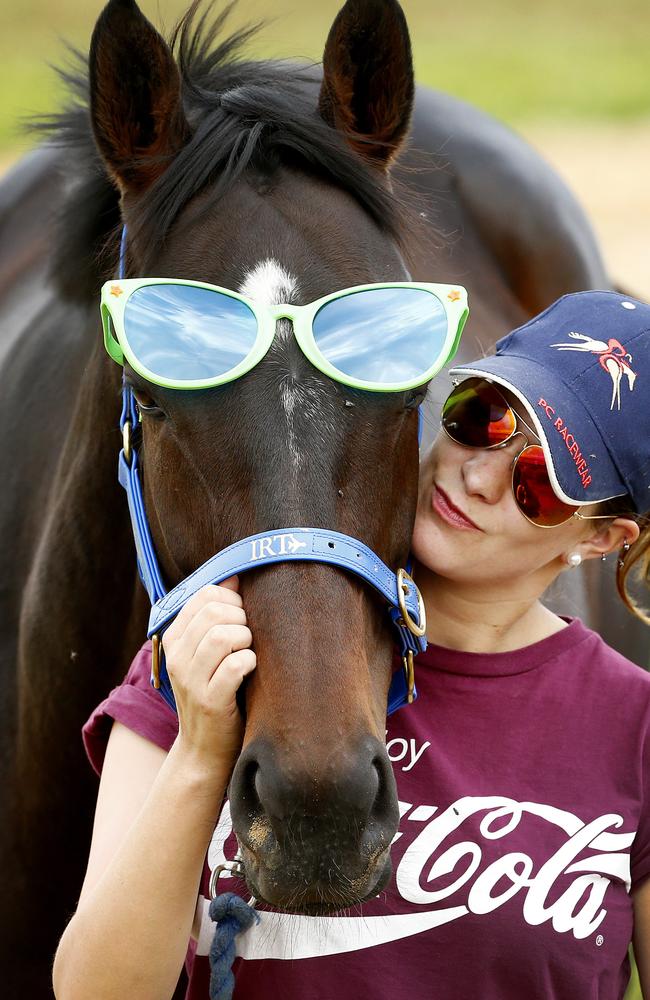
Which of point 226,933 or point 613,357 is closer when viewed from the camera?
point 226,933

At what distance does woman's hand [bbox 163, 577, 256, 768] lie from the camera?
1.69m

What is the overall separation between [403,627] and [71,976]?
28.5 inches

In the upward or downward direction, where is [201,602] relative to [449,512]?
downward

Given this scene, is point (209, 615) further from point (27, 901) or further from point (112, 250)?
point (27, 901)

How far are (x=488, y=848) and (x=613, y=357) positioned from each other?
2.83 feet

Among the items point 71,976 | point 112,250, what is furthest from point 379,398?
point 71,976

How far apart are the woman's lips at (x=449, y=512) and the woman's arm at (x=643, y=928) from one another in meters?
0.68

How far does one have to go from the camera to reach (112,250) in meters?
2.44

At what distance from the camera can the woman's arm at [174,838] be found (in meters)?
1.70

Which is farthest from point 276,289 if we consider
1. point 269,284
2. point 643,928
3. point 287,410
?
point 643,928

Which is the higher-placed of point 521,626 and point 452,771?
point 521,626

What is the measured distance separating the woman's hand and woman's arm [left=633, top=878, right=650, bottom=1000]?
0.81 metres

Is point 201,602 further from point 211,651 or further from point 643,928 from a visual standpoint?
point 643,928

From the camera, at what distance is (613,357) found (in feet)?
7.07
